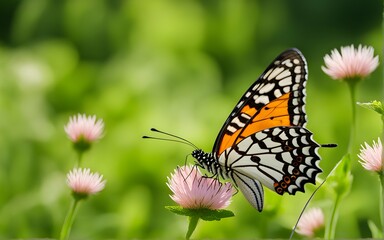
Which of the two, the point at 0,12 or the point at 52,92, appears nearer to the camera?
the point at 52,92

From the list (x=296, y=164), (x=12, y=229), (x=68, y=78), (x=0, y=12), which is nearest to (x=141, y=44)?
(x=68, y=78)

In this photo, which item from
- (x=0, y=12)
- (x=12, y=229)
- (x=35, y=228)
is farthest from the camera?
(x=0, y=12)

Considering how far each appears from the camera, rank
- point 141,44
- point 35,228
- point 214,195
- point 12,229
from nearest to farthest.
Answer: point 214,195 < point 12,229 < point 35,228 < point 141,44

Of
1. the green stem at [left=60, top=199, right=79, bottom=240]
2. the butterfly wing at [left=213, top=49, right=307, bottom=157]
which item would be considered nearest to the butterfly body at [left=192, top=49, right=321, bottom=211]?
the butterfly wing at [left=213, top=49, right=307, bottom=157]

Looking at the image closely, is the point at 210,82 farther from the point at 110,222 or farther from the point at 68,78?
the point at 110,222

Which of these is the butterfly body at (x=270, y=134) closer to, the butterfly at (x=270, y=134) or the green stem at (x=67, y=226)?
the butterfly at (x=270, y=134)

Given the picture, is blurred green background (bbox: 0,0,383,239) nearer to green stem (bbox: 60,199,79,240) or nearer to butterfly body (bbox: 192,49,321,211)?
butterfly body (bbox: 192,49,321,211)

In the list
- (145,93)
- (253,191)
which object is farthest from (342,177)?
(145,93)

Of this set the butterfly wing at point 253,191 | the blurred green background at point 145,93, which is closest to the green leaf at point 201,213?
the butterfly wing at point 253,191
